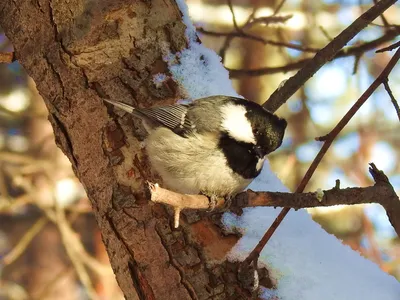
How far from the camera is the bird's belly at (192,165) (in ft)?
5.49

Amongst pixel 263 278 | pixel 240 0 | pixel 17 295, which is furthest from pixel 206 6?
pixel 263 278

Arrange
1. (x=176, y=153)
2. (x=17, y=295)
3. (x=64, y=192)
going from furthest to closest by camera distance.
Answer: (x=64, y=192) < (x=17, y=295) < (x=176, y=153)

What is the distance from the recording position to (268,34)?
572cm

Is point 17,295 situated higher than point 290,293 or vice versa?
point 17,295

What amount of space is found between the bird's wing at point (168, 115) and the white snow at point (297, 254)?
10cm

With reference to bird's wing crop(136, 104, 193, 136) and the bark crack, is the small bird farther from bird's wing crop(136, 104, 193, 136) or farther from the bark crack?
the bark crack

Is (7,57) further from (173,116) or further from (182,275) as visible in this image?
(182,275)

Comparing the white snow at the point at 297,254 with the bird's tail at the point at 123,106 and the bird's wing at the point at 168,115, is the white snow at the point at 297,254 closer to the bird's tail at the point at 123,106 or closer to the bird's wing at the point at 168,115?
the bird's wing at the point at 168,115

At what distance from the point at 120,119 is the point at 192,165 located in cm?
26

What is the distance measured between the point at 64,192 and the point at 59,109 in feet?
13.1

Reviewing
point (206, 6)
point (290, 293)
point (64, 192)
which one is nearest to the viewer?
point (290, 293)

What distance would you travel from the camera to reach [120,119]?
68.8 inches

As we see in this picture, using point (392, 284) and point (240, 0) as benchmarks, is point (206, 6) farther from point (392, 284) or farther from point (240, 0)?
point (392, 284)

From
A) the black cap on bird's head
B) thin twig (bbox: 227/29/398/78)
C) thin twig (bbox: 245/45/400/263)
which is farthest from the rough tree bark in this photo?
thin twig (bbox: 227/29/398/78)
